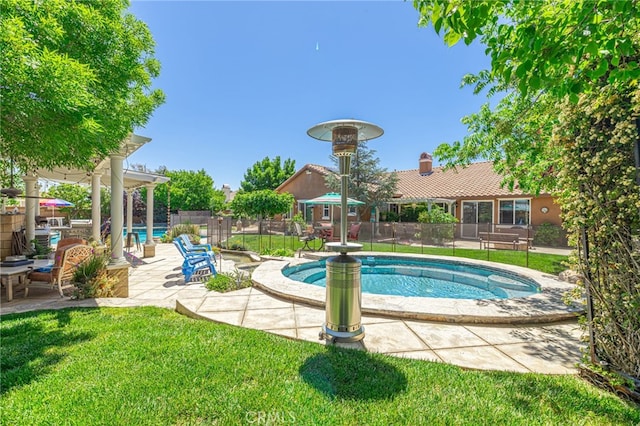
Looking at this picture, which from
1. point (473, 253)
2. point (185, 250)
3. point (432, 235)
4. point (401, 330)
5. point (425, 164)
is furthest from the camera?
point (425, 164)

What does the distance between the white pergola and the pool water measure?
424cm

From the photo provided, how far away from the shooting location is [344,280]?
3512 millimetres

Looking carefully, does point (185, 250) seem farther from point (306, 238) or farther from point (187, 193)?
point (187, 193)

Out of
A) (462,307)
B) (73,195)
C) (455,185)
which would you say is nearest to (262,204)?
(455,185)

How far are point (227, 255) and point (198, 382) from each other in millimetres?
10772

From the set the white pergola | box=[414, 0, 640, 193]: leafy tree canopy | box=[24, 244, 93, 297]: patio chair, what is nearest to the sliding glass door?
box=[414, 0, 640, 193]: leafy tree canopy

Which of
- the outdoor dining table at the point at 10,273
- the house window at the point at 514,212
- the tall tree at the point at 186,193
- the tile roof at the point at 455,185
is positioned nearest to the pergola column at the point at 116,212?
the outdoor dining table at the point at 10,273

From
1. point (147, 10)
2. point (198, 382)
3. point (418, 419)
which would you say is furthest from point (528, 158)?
point (147, 10)

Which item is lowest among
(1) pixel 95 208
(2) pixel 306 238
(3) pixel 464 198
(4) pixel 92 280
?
(4) pixel 92 280

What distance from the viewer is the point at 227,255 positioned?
1293cm

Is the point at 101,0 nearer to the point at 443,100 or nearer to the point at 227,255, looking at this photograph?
the point at 227,255

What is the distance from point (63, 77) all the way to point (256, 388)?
358 cm

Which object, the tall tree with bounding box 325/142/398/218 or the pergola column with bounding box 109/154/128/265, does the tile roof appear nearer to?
the tall tree with bounding box 325/142/398/218

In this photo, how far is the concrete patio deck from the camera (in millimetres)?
3299
